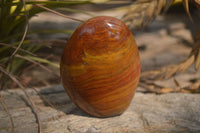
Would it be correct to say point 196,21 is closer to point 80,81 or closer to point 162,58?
point 162,58

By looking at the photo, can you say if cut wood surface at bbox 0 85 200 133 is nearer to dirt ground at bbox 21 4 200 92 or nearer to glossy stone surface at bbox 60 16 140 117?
glossy stone surface at bbox 60 16 140 117

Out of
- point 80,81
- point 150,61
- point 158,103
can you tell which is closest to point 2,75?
point 80,81

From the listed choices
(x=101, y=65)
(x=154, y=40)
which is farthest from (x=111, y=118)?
(x=154, y=40)

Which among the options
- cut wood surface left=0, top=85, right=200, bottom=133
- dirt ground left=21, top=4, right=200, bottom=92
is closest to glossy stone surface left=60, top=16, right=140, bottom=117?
cut wood surface left=0, top=85, right=200, bottom=133

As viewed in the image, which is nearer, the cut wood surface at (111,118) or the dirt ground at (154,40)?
the cut wood surface at (111,118)

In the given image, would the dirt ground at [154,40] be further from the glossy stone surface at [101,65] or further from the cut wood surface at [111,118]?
the glossy stone surface at [101,65]

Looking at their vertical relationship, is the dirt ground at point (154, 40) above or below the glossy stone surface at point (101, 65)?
below

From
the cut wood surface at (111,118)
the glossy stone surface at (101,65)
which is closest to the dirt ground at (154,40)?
the cut wood surface at (111,118)
